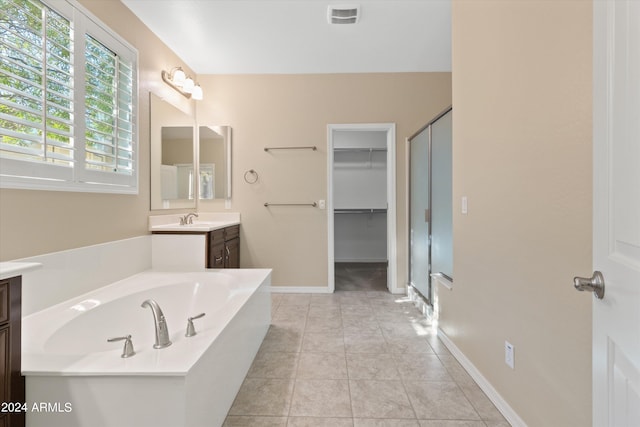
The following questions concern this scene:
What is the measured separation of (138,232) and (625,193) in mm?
2869

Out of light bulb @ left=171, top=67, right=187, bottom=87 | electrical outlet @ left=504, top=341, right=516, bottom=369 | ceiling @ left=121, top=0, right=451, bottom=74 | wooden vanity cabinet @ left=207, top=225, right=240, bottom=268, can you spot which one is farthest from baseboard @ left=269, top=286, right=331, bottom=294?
ceiling @ left=121, top=0, right=451, bottom=74

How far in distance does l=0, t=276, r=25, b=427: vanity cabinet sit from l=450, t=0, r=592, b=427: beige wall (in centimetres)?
202

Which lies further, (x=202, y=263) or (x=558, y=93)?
(x=202, y=263)

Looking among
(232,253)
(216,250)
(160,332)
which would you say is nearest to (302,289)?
(232,253)

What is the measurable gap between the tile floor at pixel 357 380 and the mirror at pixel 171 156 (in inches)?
64.3

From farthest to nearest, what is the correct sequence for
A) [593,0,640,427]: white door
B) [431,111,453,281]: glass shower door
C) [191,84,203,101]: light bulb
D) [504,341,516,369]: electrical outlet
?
[191,84,203,101]: light bulb < [431,111,453,281]: glass shower door < [504,341,516,369]: electrical outlet < [593,0,640,427]: white door

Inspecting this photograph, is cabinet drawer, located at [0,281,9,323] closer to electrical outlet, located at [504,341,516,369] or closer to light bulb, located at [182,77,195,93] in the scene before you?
electrical outlet, located at [504,341,516,369]

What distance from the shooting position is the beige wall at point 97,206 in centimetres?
148

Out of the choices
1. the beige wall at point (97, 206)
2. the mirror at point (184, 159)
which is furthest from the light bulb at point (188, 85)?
the mirror at point (184, 159)

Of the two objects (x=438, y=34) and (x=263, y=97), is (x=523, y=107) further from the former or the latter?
(x=263, y=97)

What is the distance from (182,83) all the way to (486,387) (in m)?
3.64

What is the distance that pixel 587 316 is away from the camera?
100cm

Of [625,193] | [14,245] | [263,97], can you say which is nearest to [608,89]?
[625,193]

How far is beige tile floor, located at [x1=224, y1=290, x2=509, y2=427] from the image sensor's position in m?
1.48
